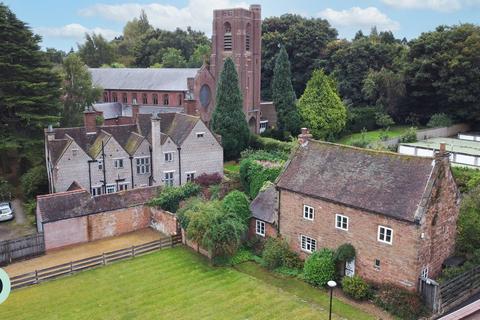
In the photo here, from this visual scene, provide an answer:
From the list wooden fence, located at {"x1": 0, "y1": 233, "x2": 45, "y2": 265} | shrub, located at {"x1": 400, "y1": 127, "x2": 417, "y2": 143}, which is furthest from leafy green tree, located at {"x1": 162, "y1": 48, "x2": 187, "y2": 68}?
wooden fence, located at {"x1": 0, "y1": 233, "x2": 45, "y2": 265}

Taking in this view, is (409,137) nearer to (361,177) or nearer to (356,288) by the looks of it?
(361,177)

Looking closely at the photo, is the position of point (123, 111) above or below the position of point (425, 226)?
above

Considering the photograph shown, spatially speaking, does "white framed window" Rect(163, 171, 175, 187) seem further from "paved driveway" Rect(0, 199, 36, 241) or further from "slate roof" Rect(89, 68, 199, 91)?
"slate roof" Rect(89, 68, 199, 91)

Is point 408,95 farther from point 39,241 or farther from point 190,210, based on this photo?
point 39,241

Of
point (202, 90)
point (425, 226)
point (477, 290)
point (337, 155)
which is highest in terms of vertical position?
point (202, 90)

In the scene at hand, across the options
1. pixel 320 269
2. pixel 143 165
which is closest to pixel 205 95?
pixel 143 165

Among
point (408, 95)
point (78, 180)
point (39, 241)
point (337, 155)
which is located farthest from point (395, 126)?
point (39, 241)
